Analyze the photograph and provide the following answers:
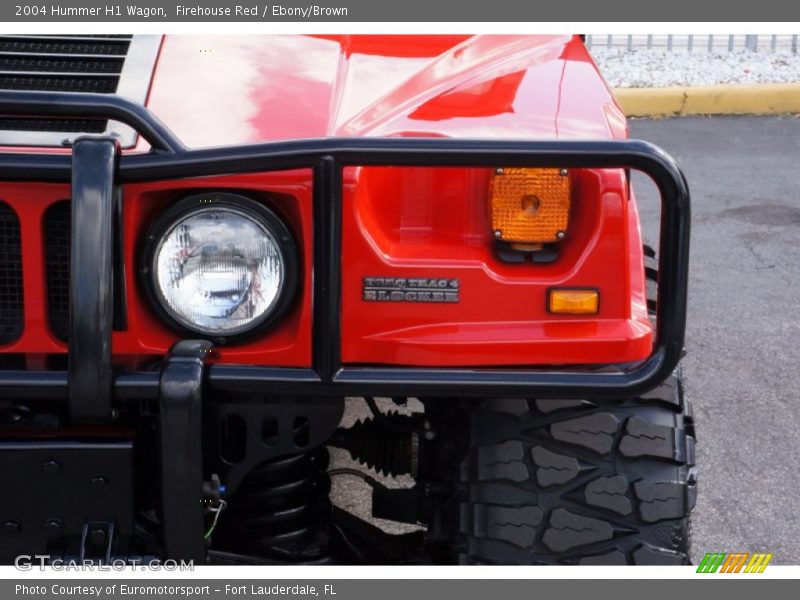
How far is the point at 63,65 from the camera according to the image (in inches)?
97.1

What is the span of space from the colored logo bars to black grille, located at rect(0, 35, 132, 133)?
5.16 ft

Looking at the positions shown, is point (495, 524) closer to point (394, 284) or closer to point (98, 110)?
point (394, 284)

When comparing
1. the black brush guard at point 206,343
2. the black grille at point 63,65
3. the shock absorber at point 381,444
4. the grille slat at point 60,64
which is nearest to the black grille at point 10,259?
the black brush guard at point 206,343

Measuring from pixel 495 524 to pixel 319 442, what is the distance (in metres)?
0.39

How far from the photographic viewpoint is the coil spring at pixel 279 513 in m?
2.48

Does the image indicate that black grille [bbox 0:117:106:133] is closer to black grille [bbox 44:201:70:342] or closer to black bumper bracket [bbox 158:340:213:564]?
black grille [bbox 44:201:70:342]

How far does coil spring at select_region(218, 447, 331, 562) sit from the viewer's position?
248 cm

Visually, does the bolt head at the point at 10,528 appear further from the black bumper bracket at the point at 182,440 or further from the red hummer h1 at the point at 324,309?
the black bumper bracket at the point at 182,440

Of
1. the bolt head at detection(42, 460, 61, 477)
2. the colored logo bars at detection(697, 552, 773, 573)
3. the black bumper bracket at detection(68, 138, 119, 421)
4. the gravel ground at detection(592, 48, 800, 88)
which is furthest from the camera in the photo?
the gravel ground at detection(592, 48, 800, 88)

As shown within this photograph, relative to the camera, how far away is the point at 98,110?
1924mm

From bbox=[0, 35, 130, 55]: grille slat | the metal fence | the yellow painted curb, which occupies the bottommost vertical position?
bbox=[0, 35, 130, 55]: grille slat

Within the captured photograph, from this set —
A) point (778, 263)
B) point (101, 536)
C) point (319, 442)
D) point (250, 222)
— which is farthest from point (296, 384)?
point (778, 263)

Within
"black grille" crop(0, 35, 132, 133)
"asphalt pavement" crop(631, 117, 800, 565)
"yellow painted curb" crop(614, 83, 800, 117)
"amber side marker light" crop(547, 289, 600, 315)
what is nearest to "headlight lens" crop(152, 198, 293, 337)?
"black grille" crop(0, 35, 132, 133)

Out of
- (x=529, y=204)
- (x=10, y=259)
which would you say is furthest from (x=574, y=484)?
(x=10, y=259)
